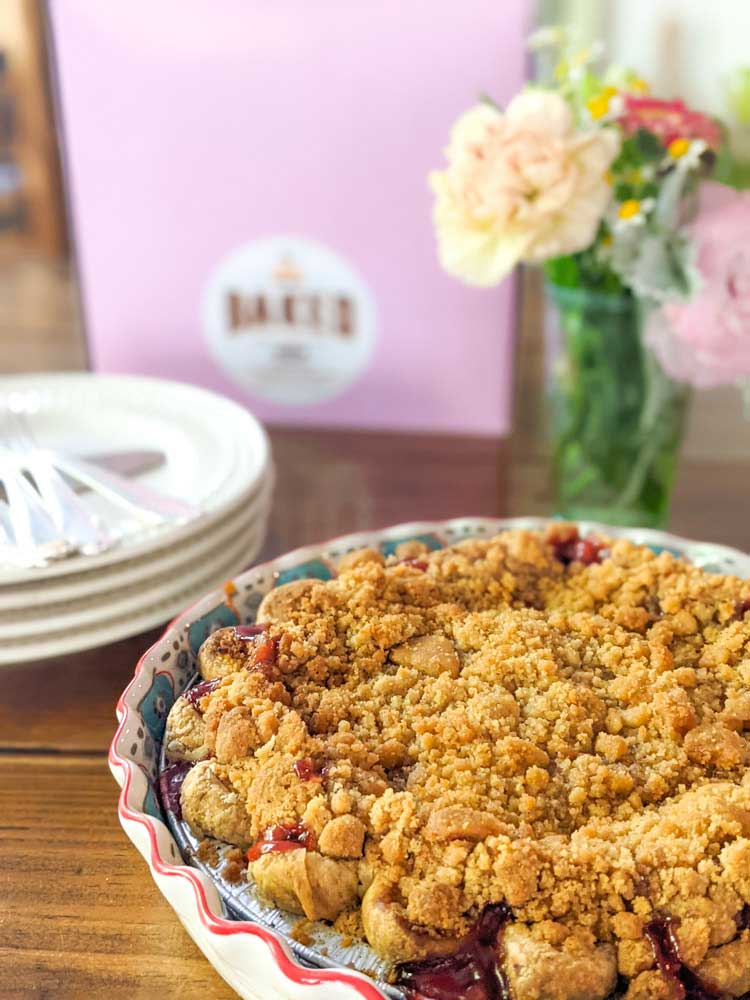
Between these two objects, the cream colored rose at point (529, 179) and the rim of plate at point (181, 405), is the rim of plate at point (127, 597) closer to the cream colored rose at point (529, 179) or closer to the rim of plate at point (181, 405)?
the rim of plate at point (181, 405)

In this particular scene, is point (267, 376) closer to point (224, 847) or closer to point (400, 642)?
point (400, 642)

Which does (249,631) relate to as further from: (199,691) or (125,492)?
(125,492)

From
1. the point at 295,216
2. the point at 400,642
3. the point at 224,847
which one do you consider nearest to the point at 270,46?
the point at 295,216

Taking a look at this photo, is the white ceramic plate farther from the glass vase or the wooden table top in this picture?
the glass vase

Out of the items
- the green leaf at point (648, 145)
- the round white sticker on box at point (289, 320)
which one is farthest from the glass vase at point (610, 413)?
the round white sticker on box at point (289, 320)

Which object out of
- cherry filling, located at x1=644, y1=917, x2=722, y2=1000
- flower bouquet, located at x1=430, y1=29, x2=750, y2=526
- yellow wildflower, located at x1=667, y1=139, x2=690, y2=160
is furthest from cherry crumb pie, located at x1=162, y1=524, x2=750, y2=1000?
yellow wildflower, located at x1=667, y1=139, x2=690, y2=160

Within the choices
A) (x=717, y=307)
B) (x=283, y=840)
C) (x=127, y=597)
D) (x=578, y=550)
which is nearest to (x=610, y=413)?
(x=717, y=307)

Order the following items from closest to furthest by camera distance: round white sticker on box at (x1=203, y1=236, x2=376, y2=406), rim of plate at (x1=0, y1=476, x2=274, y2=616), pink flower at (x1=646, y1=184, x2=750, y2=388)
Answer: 1. rim of plate at (x1=0, y1=476, x2=274, y2=616)
2. pink flower at (x1=646, y1=184, x2=750, y2=388)
3. round white sticker on box at (x1=203, y1=236, x2=376, y2=406)
